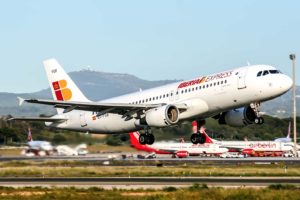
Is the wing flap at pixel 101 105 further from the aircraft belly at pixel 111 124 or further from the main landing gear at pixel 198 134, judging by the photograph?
the main landing gear at pixel 198 134

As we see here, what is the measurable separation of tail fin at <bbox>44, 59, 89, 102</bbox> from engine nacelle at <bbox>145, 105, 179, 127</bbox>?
1459cm

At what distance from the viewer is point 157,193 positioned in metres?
48.4

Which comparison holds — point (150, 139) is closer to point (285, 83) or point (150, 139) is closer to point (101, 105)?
point (101, 105)

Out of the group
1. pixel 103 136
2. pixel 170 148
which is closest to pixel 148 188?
pixel 103 136

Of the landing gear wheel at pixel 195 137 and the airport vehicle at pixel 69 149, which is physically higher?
the landing gear wheel at pixel 195 137

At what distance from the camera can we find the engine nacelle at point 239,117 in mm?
62059

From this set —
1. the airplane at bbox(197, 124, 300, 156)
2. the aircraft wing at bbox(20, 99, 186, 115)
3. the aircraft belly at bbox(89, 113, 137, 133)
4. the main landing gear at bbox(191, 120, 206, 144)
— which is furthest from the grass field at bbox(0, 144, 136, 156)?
the airplane at bbox(197, 124, 300, 156)

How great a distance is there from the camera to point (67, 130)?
73312mm

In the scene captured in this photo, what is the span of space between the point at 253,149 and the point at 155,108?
216 feet

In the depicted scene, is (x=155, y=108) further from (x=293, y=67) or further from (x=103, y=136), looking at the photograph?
(x=293, y=67)

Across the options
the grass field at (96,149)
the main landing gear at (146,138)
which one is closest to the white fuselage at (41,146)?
the grass field at (96,149)

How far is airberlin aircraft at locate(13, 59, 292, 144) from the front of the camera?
186 feet

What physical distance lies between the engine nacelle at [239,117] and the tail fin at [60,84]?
17009 mm

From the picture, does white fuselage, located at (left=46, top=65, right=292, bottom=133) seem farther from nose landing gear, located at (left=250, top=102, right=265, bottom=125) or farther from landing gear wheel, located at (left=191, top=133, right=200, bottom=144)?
landing gear wheel, located at (left=191, top=133, right=200, bottom=144)
